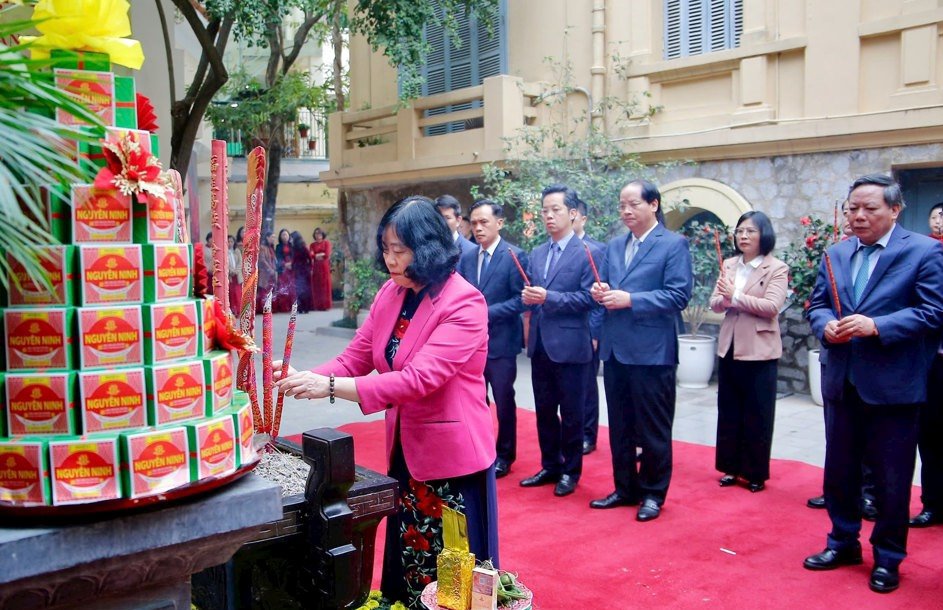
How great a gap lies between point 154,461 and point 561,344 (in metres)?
3.26

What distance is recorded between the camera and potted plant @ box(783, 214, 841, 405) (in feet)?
20.3

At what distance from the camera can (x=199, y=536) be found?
1.50 meters

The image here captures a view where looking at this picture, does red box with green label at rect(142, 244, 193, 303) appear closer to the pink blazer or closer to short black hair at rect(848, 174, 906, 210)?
→ the pink blazer

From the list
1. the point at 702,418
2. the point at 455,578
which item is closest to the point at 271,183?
the point at 702,418

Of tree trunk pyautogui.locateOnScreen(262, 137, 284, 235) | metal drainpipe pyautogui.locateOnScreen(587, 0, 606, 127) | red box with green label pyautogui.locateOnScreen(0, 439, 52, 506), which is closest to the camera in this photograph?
red box with green label pyautogui.locateOnScreen(0, 439, 52, 506)

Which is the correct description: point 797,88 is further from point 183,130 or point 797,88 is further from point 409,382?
point 409,382

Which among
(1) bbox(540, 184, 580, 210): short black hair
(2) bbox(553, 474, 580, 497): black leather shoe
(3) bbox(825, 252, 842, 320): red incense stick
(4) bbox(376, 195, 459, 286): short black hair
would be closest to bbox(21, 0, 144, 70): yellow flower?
(4) bbox(376, 195, 459, 286): short black hair

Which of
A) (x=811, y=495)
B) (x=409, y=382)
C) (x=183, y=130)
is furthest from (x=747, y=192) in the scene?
(x=409, y=382)

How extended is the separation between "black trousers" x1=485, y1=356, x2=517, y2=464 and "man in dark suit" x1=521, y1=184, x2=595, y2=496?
0.60ft

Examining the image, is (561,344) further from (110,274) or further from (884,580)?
(110,274)

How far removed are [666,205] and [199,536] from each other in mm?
6659

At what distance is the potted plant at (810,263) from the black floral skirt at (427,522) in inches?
165

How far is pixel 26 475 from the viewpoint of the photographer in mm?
1359

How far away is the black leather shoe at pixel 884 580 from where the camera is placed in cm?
315
